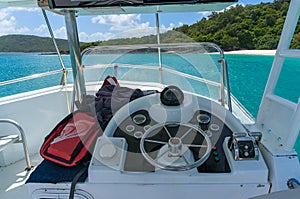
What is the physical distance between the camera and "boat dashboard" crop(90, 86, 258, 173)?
2.55 ft

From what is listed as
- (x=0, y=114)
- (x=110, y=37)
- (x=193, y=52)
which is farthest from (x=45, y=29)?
(x=193, y=52)

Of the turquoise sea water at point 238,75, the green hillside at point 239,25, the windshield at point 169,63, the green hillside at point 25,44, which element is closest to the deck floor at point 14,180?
the turquoise sea water at point 238,75

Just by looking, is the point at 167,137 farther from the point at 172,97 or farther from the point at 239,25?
the point at 239,25

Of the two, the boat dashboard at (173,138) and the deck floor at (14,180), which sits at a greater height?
the boat dashboard at (173,138)

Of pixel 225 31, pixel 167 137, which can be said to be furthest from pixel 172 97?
pixel 225 31

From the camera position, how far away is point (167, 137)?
879 millimetres

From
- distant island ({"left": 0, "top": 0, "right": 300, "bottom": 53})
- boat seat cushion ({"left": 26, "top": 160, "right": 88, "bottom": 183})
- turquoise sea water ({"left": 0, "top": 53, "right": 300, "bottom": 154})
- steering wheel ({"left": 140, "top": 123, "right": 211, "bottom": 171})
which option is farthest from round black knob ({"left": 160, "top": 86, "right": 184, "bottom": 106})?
distant island ({"left": 0, "top": 0, "right": 300, "bottom": 53})

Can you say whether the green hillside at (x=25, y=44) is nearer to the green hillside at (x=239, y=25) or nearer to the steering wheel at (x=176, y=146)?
the green hillside at (x=239, y=25)

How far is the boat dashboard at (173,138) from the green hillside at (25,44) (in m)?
1.86

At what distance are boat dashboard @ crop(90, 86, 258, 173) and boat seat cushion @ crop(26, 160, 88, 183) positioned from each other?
0.10m

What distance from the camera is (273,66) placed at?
1.14 meters

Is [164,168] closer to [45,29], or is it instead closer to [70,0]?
[70,0]

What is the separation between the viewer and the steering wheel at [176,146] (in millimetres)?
756

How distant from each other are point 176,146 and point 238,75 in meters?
5.81
